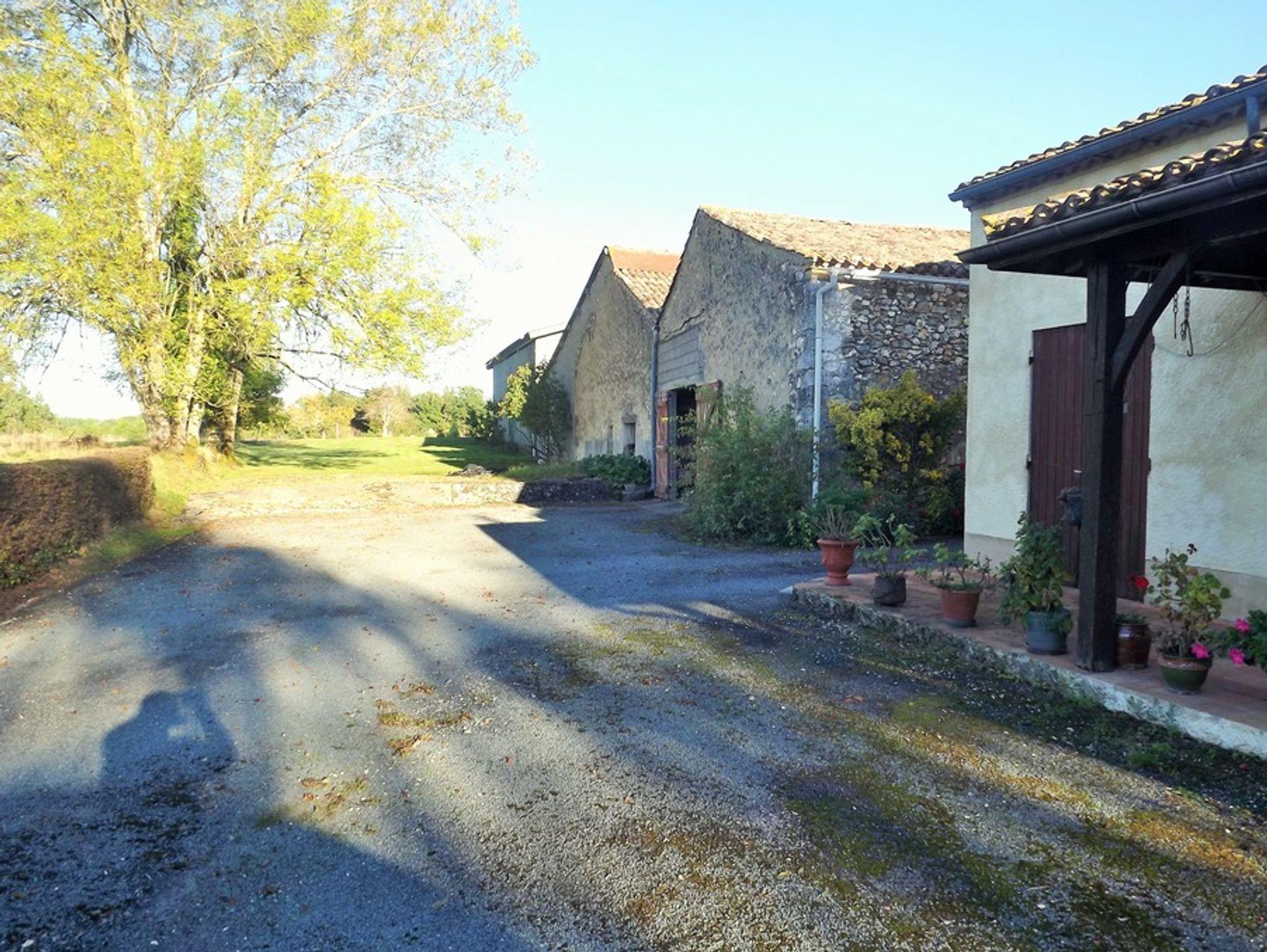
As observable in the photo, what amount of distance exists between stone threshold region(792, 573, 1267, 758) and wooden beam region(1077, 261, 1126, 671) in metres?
0.19

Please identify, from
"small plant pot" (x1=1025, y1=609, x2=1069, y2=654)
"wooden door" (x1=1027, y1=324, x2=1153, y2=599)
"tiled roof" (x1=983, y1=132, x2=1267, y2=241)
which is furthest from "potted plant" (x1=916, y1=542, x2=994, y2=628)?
"tiled roof" (x1=983, y1=132, x2=1267, y2=241)

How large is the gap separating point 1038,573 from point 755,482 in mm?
6533

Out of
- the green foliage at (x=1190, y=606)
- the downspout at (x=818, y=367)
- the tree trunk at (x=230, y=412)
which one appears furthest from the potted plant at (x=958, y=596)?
the tree trunk at (x=230, y=412)

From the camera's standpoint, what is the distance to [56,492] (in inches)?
A: 369

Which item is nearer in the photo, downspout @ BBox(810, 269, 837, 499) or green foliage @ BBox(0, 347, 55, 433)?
downspout @ BBox(810, 269, 837, 499)

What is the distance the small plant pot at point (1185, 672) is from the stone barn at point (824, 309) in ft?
26.8

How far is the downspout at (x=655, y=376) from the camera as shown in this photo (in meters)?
18.1

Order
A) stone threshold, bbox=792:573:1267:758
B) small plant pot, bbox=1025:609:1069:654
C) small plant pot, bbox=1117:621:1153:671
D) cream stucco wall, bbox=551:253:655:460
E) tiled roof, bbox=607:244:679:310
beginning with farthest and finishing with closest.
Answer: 1. tiled roof, bbox=607:244:679:310
2. cream stucco wall, bbox=551:253:655:460
3. small plant pot, bbox=1025:609:1069:654
4. small plant pot, bbox=1117:621:1153:671
5. stone threshold, bbox=792:573:1267:758

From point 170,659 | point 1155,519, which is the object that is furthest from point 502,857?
point 1155,519

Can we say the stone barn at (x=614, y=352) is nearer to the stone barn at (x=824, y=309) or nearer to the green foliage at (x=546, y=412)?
the green foliage at (x=546, y=412)

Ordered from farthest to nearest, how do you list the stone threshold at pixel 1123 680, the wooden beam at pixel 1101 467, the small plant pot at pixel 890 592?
the small plant pot at pixel 890 592 → the wooden beam at pixel 1101 467 → the stone threshold at pixel 1123 680

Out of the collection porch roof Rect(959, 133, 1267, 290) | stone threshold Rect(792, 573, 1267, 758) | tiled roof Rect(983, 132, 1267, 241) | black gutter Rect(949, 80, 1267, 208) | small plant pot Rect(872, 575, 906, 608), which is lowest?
stone threshold Rect(792, 573, 1267, 758)

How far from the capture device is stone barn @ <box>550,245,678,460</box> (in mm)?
19094

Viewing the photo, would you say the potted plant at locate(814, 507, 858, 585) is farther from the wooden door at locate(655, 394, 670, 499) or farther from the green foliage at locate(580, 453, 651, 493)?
the green foliage at locate(580, 453, 651, 493)
